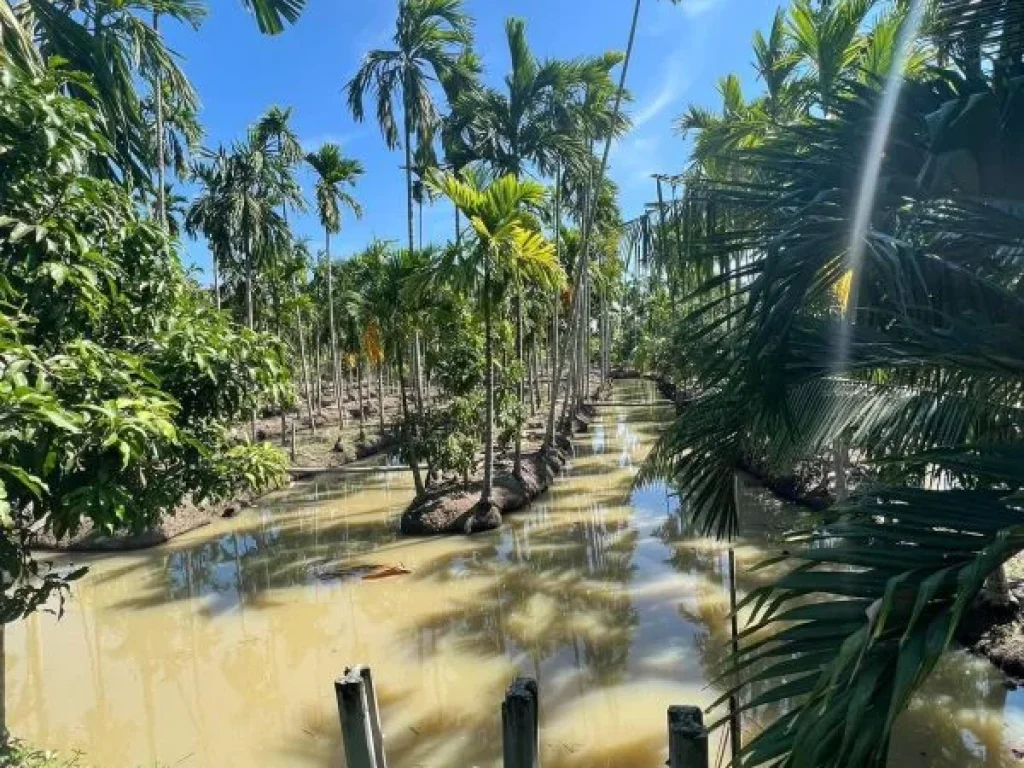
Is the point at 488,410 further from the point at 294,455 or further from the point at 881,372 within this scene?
the point at 294,455

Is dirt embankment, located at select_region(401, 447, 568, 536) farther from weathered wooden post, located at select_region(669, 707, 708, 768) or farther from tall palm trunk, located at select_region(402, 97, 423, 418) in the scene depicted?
weathered wooden post, located at select_region(669, 707, 708, 768)

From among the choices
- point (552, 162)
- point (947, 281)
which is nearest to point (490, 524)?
point (552, 162)

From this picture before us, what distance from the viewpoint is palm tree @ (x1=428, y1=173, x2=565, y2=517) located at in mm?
11922

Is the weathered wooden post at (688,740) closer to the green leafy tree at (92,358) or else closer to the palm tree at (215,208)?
the green leafy tree at (92,358)

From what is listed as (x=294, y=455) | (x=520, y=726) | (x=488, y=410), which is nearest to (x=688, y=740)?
(x=520, y=726)

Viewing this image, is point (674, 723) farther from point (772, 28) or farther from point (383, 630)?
point (772, 28)

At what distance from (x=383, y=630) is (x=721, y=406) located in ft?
22.0

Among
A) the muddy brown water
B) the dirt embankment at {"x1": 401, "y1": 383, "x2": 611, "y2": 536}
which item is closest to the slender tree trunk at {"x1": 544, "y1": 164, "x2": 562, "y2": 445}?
the dirt embankment at {"x1": 401, "y1": 383, "x2": 611, "y2": 536}

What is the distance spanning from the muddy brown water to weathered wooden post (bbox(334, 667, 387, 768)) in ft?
5.95

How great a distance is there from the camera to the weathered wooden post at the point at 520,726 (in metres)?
4.06

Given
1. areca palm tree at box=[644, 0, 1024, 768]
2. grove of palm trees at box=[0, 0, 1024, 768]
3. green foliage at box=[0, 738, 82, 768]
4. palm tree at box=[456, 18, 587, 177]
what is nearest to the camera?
areca palm tree at box=[644, 0, 1024, 768]

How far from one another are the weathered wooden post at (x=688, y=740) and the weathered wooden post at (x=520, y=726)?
0.78 meters

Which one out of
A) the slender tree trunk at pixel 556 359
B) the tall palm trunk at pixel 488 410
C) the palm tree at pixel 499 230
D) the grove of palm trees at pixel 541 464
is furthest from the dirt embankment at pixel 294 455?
the palm tree at pixel 499 230

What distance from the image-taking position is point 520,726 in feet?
13.3
